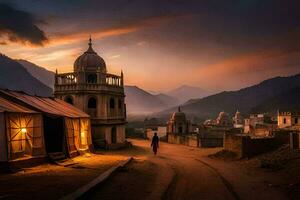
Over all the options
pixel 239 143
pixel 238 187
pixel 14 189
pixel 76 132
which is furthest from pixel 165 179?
pixel 76 132

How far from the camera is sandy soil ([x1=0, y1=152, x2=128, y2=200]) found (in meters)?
13.1

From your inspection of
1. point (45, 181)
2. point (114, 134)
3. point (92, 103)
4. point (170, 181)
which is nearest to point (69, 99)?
point (92, 103)

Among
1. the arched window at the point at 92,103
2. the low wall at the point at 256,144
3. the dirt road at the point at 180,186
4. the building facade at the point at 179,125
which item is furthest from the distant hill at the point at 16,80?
the dirt road at the point at 180,186

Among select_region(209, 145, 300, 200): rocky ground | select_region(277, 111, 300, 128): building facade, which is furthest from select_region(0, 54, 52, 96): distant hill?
select_region(209, 145, 300, 200): rocky ground

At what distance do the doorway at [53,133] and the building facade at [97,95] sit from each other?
1075 centimetres

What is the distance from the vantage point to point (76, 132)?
29703mm

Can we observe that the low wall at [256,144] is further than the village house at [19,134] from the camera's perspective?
Yes

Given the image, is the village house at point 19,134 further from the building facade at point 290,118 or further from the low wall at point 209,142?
the building facade at point 290,118

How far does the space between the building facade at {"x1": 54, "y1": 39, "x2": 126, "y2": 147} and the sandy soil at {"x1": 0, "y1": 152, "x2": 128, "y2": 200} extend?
18.1 metres

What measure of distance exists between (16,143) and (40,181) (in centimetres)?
605

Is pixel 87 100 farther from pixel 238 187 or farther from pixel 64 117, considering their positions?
pixel 238 187

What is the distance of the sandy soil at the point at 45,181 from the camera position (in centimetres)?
1314

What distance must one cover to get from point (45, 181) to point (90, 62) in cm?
2934

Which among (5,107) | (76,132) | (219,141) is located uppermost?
(5,107)
